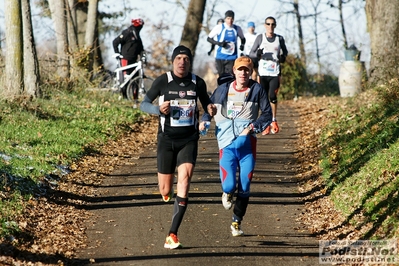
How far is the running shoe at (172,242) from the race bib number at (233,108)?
1.72 m

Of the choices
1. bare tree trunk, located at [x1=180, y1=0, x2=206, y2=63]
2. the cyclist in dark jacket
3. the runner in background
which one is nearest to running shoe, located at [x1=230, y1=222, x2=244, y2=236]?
the runner in background

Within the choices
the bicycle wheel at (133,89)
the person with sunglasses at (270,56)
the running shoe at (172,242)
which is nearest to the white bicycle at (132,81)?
the bicycle wheel at (133,89)

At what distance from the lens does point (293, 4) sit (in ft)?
114

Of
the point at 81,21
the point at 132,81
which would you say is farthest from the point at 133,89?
the point at 81,21

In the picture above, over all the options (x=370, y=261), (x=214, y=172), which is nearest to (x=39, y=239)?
(x=370, y=261)

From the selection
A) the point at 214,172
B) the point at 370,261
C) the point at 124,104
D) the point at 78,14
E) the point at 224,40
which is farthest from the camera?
the point at 78,14

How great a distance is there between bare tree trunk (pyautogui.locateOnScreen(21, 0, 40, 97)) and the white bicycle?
3.29m

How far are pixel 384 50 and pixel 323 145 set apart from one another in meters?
6.18

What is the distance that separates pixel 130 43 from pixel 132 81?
1101mm

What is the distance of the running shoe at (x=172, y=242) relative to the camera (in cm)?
870

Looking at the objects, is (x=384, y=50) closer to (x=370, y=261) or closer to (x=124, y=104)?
(x=124, y=104)

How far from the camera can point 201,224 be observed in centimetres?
999

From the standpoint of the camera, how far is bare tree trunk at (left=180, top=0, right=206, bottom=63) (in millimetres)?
28297

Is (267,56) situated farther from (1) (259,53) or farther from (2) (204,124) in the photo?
(2) (204,124)
